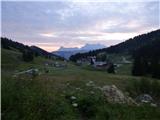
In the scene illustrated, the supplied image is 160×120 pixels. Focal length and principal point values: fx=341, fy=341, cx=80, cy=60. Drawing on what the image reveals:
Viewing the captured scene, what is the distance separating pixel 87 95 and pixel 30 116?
159 inches

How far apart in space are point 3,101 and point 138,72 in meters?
80.5

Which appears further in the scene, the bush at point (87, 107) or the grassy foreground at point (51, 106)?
the bush at point (87, 107)

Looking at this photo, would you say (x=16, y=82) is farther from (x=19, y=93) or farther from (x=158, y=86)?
(x=158, y=86)

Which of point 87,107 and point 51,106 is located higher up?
point 51,106

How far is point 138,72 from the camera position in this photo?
8588cm

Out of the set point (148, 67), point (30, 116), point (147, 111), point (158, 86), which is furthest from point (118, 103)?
point (148, 67)

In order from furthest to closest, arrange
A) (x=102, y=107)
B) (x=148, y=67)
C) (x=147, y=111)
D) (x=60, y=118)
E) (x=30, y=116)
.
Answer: (x=148, y=67), (x=147, y=111), (x=102, y=107), (x=60, y=118), (x=30, y=116)

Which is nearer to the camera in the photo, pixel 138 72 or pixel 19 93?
pixel 19 93

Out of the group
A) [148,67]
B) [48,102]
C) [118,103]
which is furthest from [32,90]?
[148,67]

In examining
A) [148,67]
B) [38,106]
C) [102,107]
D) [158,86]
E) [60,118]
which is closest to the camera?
[38,106]

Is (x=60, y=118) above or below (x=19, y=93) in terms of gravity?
below

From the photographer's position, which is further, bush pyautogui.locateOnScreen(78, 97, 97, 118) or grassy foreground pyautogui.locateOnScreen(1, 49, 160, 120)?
bush pyautogui.locateOnScreen(78, 97, 97, 118)

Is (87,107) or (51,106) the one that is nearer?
(51,106)

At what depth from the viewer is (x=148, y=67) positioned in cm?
8238
